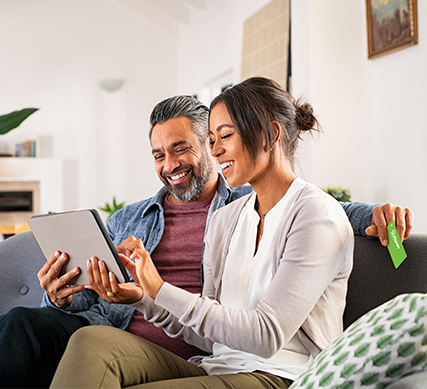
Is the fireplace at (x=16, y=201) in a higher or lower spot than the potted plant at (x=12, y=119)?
lower

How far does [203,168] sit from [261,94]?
1.91 ft

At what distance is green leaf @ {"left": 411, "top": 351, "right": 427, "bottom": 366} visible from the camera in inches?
26.8

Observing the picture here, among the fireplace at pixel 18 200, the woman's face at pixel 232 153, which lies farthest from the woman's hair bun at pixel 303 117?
the fireplace at pixel 18 200

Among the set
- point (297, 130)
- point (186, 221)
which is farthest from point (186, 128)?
point (297, 130)

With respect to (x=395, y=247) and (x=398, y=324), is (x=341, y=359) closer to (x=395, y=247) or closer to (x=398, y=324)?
(x=398, y=324)

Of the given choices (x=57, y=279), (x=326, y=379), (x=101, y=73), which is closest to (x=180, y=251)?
(x=57, y=279)

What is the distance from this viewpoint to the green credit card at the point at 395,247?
116 centimetres

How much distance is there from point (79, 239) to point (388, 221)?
782 mm

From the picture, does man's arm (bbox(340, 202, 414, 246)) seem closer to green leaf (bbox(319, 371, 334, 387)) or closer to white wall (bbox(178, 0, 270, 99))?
green leaf (bbox(319, 371, 334, 387))

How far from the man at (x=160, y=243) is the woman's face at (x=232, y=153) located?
0.31 meters

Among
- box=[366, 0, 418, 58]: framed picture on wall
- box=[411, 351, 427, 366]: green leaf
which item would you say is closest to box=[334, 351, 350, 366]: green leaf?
box=[411, 351, 427, 366]: green leaf

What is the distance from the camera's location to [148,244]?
5.66ft

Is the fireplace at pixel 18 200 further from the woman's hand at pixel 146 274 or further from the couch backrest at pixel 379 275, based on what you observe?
the couch backrest at pixel 379 275

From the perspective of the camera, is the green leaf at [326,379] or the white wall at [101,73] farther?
the white wall at [101,73]
